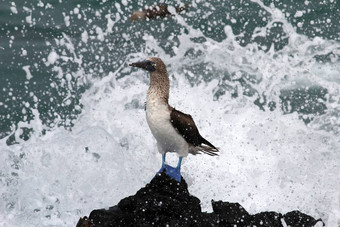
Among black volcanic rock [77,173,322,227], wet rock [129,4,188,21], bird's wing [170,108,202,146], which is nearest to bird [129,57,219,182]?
bird's wing [170,108,202,146]

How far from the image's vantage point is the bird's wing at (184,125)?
16.2 feet

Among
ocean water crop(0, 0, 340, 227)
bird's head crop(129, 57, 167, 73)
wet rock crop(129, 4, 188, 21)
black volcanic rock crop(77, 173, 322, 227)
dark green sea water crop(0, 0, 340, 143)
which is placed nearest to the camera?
black volcanic rock crop(77, 173, 322, 227)

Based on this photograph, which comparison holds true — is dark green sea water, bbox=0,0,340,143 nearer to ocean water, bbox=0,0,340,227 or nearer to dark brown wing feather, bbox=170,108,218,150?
ocean water, bbox=0,0,340,227

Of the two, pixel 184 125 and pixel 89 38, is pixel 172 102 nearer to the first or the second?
pixel 89 38

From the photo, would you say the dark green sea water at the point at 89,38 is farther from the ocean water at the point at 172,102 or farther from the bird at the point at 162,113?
the bird at the point at 162,113

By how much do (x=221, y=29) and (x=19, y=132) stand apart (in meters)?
4.13

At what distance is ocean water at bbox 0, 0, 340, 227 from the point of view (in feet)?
20.6

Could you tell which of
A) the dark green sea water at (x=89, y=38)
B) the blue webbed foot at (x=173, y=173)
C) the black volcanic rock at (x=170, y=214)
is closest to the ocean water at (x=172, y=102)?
the dark green sea water at (x=89, y=38)

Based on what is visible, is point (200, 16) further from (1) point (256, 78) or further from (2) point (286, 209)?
(2) point (286, 209)

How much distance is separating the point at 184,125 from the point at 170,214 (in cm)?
89

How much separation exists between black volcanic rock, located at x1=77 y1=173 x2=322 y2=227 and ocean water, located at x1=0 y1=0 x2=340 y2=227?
1263 millimetres

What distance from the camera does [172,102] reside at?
803cm

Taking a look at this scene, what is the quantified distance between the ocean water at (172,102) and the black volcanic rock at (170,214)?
1.26 meters

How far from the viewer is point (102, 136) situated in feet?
22.2
